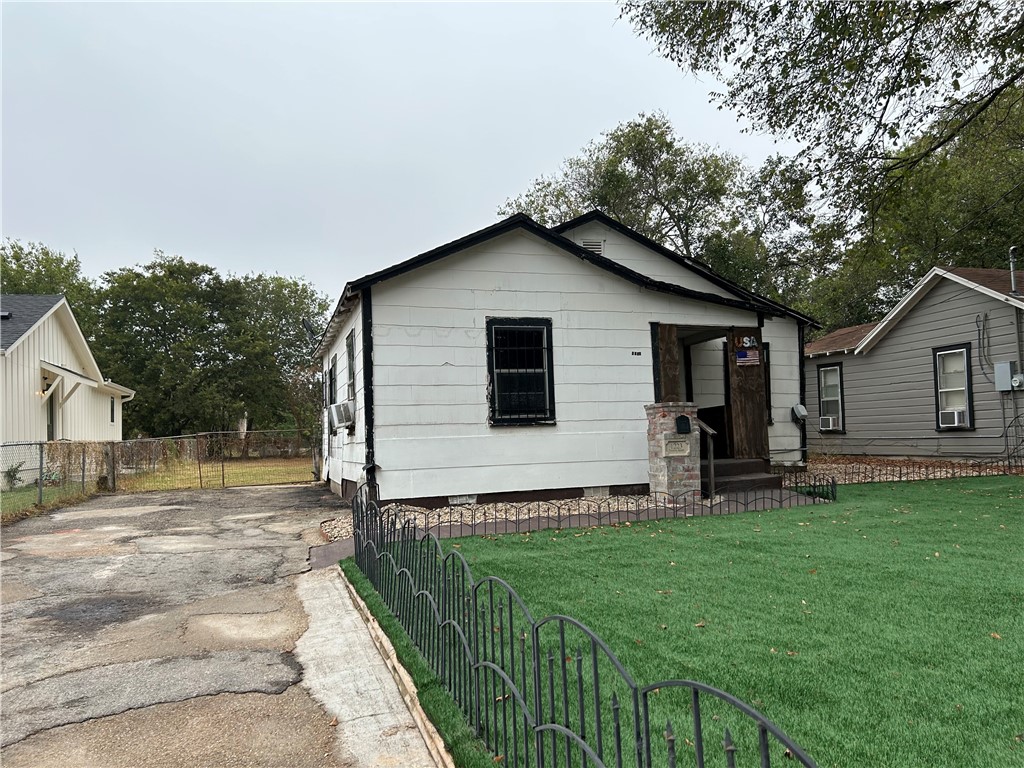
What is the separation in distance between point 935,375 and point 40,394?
23.4 m

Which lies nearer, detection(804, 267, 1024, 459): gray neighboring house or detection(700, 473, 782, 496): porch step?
detection(700, 473, 782, 496): porch step

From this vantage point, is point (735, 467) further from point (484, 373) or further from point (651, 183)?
point (651, 183)

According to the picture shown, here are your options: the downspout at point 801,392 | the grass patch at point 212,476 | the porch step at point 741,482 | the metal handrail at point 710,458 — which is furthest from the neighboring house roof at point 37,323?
the downspout at point 801,392

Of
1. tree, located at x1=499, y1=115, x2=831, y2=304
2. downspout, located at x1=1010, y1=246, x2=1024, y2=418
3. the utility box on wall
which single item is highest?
tree, located at x1=499, y1=115, x2=831, y2=304

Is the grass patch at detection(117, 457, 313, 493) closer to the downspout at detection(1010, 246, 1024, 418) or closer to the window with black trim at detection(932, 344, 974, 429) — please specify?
the window with black trim at detection(932, 344, 974, 429)

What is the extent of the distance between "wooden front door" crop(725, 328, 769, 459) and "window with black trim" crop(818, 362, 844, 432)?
8958 mm

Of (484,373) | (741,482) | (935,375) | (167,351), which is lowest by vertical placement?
(741,482)

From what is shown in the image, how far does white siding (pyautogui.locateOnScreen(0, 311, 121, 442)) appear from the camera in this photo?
16609 mm

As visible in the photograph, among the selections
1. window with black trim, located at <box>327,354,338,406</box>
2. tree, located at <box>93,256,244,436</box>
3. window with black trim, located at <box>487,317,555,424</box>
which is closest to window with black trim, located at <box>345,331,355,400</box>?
window with black trim, located at <box>327,354,338,406</box>

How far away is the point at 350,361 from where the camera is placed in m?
11.5

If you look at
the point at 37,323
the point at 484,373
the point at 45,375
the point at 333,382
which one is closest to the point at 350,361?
the point at 484,373

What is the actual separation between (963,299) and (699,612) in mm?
14470

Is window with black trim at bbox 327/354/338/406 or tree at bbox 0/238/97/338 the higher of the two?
tree at bbox 0/238/97/338

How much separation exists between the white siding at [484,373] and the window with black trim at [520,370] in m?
0.12
